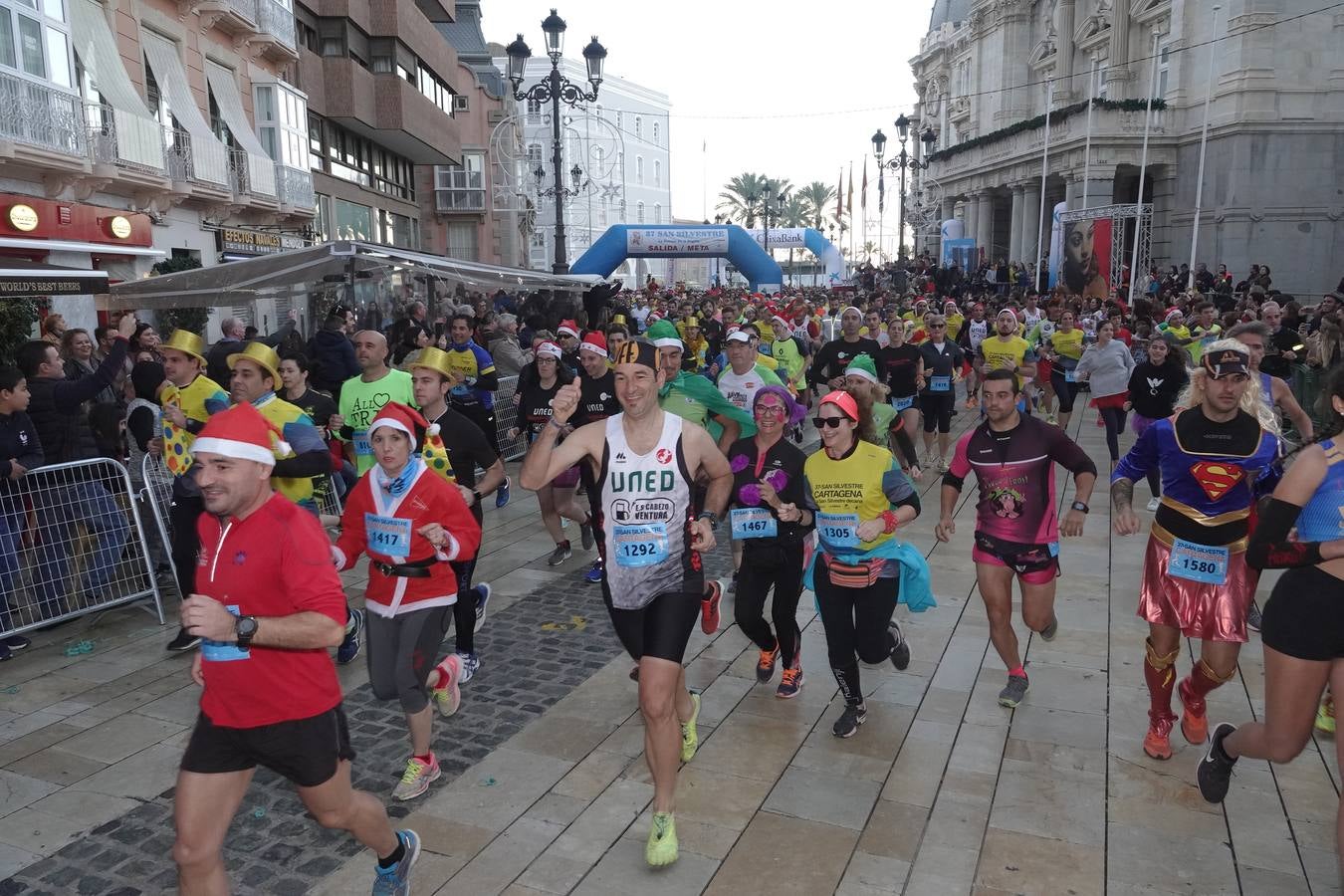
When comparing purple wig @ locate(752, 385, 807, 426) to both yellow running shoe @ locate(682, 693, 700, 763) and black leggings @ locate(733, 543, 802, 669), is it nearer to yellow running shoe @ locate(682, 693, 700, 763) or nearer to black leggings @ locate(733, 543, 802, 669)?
black leggings @ locate(733, 543, 802, 669)

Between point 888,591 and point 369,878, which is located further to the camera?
point 888,591

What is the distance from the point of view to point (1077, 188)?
3581cm

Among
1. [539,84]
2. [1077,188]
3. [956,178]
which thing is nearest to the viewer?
[539,84]

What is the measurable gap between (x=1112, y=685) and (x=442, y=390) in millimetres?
4327

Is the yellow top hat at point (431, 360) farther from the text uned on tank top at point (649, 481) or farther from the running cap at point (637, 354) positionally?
the text uned on tank top at point (649, 481)

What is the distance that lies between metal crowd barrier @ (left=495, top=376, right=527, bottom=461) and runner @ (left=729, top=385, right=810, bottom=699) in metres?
7.99

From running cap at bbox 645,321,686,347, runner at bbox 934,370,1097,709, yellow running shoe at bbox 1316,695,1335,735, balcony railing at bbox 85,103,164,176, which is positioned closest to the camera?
yellow running shoe at bbox 1316,695,1335,735

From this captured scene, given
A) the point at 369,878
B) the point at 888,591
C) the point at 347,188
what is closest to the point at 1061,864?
the point at 888,591

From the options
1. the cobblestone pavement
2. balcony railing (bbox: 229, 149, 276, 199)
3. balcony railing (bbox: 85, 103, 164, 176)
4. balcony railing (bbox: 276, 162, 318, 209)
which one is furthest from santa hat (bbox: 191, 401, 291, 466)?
balcony railing (bbox: 276, 162, 318, 209)

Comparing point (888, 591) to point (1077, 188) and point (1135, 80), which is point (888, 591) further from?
point (1135, 80)

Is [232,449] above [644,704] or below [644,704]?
above

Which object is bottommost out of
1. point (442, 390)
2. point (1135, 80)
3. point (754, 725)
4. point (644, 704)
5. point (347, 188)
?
point (754, 725)

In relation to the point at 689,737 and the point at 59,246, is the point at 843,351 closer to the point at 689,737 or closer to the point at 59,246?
the point at 689,737

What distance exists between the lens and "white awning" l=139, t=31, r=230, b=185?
18.8 metres
